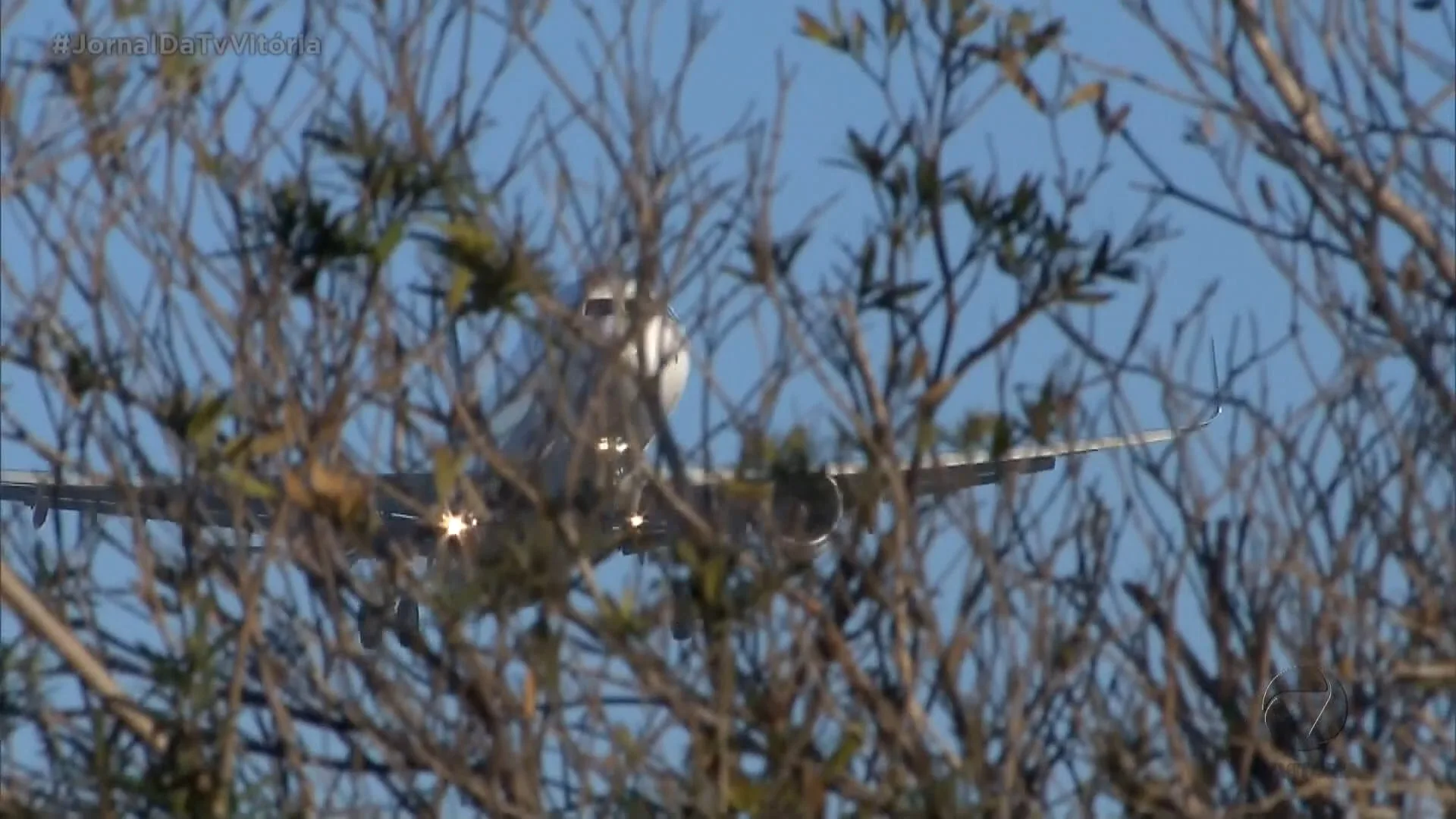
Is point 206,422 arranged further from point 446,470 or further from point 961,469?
point 961,469

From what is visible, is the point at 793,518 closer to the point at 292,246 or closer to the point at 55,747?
the point at 292,246

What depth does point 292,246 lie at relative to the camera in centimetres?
384

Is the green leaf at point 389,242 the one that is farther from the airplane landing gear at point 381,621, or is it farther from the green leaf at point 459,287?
the airplane landing gear at point 381,621

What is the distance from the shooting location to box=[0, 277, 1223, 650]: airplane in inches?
150

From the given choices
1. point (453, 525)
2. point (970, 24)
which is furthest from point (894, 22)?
point (453, 525)

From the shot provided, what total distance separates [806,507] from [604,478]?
0.38 meters

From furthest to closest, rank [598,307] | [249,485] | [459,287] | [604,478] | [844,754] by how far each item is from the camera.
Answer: [598,307] → [604,478] → [459,287] → [249,485] → [844,754]

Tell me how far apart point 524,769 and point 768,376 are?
824mm

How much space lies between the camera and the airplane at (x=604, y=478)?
150 inches

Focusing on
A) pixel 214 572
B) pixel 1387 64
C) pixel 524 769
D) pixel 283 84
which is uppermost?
pixel 283 84

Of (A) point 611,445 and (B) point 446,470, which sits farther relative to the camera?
(A) point 611,445

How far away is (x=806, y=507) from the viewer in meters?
3.98

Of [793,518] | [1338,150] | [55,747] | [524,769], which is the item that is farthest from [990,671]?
[55,747]

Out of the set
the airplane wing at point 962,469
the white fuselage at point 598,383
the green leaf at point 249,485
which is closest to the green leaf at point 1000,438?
the airplane wing at point 962,469
